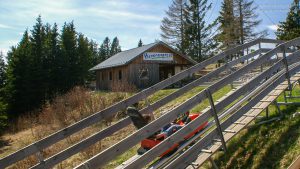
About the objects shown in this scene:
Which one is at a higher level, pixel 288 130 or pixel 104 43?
pixel 104 43

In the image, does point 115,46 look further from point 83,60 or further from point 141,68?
point 141,68

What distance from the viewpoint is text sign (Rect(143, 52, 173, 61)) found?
30087 mm

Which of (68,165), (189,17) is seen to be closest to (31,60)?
(189,17)

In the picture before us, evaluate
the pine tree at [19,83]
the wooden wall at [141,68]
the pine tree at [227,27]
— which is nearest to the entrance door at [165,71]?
the wooden wall at [141,68]

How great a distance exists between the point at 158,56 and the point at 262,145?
25202 mm

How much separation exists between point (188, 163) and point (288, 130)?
2.44 metres

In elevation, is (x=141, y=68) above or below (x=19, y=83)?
above

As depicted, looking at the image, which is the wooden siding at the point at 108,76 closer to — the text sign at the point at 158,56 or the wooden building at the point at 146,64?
the wooden building at the point at 146,64

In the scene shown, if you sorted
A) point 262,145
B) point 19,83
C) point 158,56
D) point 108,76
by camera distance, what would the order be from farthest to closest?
point 108,76
point 19,83
point 158,56
point 262,145

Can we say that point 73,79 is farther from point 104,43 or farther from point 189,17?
point 104,43

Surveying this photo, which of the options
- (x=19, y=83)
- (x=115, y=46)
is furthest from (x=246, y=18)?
(x=115, y=46)

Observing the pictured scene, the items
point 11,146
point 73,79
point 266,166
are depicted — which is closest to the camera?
point 266,166

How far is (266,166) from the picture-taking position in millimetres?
5094

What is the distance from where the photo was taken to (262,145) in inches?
228
